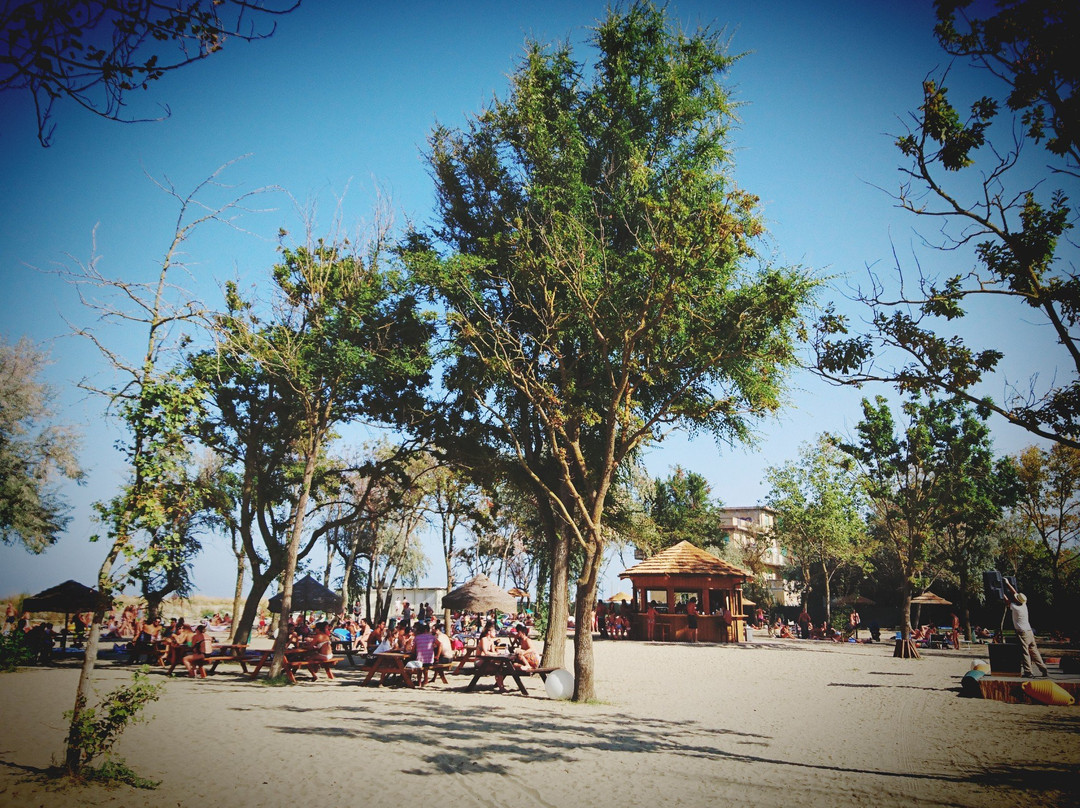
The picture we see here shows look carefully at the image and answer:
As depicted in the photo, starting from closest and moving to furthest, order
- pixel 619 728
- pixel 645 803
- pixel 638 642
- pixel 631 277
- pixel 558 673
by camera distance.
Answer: pixel 645 803, pixel 619 728, pixel 558 673, pixel 631 277, pixel 638 642

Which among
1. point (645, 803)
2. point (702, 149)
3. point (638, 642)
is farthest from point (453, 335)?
point (638, 642)

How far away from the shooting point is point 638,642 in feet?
97.6

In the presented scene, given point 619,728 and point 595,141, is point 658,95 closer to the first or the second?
point 595,141

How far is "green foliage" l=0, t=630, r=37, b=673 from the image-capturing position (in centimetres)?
1511

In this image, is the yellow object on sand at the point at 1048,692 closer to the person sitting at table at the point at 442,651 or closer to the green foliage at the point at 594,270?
the green foliage at the point at 594,270

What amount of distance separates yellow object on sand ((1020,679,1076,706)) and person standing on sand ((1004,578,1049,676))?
0.92 m

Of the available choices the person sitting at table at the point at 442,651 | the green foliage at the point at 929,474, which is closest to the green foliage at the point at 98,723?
the person sitting at table at the point at 442,651

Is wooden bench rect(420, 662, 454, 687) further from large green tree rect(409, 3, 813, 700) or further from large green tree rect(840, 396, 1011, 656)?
large green tree rect(840, 396, 1011, 656)

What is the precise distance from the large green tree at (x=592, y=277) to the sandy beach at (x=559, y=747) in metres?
2.98

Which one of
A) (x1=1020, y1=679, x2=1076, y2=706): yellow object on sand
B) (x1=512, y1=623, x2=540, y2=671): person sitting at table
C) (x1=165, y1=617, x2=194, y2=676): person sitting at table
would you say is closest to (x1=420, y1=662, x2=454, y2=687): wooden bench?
(x1=512, y1=623, x2=540, y2=671): person sitting at table

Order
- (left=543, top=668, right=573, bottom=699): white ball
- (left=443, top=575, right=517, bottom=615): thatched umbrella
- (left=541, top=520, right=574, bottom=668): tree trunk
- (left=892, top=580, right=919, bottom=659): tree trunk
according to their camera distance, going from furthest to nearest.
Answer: (left=892, top=580, right=919, bottom=659): tree trunk
(left=443, top=575, right=517, bottom=615): thatched umbrella
(left=541, top=520, right=574, bottom=668): tree trunk
(left=543, top=668, right=573, bottom=699): white ball

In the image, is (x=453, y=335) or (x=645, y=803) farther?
(x=453, y=335)

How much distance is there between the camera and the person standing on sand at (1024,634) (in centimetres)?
1275

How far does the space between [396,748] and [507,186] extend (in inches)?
557
